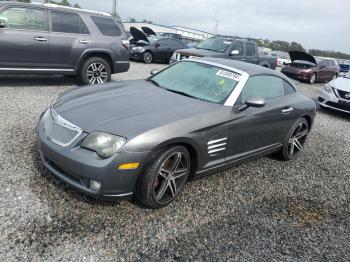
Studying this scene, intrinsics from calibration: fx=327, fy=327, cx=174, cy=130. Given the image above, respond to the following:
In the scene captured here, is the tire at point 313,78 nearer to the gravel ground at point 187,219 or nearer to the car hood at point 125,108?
the gravel ground at point 187,219

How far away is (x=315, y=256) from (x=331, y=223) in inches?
30.3

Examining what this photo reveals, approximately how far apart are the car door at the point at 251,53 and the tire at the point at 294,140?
717cm

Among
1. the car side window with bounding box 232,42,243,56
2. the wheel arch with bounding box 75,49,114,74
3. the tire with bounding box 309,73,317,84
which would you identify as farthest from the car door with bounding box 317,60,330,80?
the wheel arch with bounding box 75,49,114,74

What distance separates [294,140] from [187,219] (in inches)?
107

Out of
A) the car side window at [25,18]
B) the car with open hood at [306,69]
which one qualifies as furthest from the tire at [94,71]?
the car with open hood at [306,69]

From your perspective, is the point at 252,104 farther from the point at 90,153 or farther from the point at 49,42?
the point at 49,42

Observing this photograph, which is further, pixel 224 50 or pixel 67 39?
pixel 224 50

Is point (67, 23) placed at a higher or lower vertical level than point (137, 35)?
higher

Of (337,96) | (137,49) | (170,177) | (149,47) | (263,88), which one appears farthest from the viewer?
(149,47)

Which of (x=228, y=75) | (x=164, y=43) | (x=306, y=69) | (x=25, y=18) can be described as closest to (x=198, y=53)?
(x=25, y=18)

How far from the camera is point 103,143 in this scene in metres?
2.94

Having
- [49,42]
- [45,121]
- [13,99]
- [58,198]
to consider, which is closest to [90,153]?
[58,198]

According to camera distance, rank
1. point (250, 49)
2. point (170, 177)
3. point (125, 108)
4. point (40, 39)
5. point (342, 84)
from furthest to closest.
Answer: point (250, 49), point (342, 84), point (40, 39), point (125, 108), point (170, 177)

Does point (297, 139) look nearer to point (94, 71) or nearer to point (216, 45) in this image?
point (94, 71)
